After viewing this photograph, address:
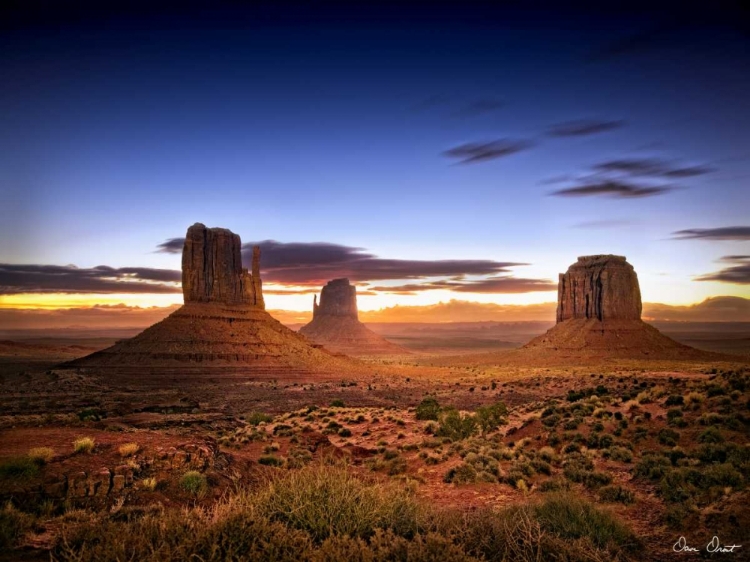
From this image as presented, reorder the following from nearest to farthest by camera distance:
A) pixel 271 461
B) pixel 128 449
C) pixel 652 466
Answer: pixel 128 449
pixel 652 466
pixel 271 461

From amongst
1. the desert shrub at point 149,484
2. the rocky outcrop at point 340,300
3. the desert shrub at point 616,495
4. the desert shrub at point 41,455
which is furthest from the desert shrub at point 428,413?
the rocky outcrop at point 340,300

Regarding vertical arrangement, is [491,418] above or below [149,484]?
below

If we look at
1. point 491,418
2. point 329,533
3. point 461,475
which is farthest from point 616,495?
point 491,418

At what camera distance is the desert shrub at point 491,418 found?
71.8 ft

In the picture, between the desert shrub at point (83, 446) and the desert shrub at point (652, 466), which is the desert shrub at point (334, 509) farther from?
the desert shrub at point (652, 466)

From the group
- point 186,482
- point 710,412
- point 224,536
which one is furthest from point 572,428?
point 224,536

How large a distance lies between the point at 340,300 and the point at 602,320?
92122 millimetres

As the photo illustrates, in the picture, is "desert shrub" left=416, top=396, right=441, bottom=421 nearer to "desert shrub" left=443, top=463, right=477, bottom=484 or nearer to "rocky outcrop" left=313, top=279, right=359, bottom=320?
"desert shrub" left=443, top=463, right=477, bottom=484

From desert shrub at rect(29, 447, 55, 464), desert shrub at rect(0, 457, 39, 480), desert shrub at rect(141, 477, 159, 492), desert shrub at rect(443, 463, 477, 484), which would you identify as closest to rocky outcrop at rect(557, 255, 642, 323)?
desert shrub at rect(443, 463, 477, 484)

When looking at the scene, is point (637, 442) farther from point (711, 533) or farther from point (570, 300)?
point (570, 300)

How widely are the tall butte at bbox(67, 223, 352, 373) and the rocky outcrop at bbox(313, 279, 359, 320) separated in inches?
2729

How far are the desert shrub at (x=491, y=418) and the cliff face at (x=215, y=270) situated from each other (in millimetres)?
68453

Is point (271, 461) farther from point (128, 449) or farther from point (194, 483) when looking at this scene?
point (194, 483)
